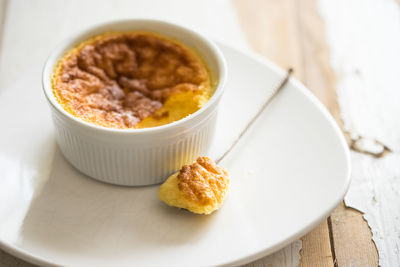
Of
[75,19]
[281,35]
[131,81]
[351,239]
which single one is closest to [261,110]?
[131,81]

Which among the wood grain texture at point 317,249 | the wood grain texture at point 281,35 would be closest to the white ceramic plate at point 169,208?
the wood grain texture at point 317,249

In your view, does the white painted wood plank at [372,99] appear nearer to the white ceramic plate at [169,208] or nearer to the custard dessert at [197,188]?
the white ceramic plate at [169,208]

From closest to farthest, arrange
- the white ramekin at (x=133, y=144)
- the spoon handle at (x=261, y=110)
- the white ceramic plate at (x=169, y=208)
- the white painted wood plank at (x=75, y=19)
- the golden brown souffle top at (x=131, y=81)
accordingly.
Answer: the white ceramic plate at (x=169, y=208)
the white ramekin at (x=133, y=144)
the golden brown souffle top at (x=131, y=81)
the spoon handle at (x=261, y=110)
the white painted wood plank at (x=75, y=19)

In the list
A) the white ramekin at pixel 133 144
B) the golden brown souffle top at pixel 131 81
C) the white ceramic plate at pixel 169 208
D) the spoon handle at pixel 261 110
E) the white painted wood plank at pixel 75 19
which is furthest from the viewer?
the white painted wood plank at pixel 75 19

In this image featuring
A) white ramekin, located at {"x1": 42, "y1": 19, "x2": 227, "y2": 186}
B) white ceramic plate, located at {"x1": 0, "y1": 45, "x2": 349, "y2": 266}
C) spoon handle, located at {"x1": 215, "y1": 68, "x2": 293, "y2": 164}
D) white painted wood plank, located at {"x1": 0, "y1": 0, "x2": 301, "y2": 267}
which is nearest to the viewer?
white ceramic plate, located at {"x1": 0, "y1": 45, "x2": 349, "y2": 266}

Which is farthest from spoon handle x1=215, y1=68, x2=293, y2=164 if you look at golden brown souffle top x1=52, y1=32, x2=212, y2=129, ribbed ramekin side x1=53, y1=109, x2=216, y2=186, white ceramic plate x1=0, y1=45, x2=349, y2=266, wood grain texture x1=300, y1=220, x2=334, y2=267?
wood grain texture x1=300, y1=220, x2=334, y2=267

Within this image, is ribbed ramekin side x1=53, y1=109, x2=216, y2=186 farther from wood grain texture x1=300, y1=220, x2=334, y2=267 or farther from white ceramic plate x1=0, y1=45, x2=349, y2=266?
wood grain texture x1=300, y1=220, x2=334, y2=267
